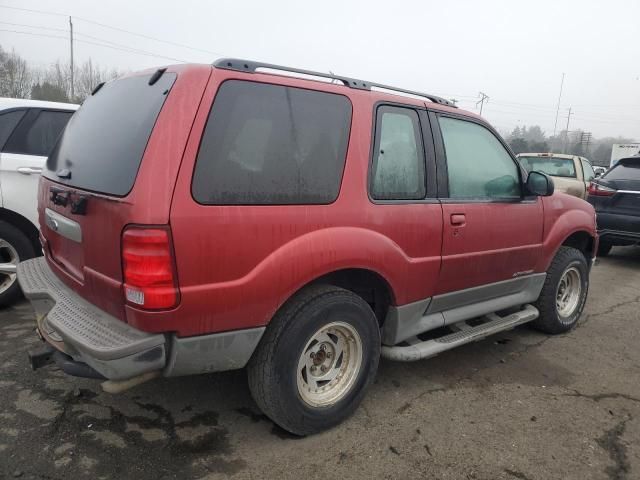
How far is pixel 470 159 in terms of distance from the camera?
346 cm

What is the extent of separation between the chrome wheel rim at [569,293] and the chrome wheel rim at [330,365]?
259 cm

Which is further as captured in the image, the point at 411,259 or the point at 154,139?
the point at 411,259

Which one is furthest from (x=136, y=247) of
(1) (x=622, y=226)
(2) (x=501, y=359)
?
(1) (x=622, y=226)

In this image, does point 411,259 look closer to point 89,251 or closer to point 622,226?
point 89,251

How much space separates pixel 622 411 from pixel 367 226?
2110mm

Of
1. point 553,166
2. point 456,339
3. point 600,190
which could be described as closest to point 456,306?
point 456,339

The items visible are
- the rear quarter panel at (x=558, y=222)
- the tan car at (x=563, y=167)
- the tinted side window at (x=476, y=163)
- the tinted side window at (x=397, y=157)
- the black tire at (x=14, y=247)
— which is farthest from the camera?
the tan car at (x=563, y=167)

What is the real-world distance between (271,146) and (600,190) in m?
6.88

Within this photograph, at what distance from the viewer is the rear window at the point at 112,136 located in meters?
2.18

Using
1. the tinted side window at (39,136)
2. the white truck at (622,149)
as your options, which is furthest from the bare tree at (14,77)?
the white truck at (622,149)

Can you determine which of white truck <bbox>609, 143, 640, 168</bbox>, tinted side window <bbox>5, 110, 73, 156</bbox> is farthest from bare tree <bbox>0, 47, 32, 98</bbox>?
white truck <bbox>609, 143, 640, 168</bbox>

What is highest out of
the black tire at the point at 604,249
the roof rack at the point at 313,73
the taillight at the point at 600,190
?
the roof rack at the point at 313,73

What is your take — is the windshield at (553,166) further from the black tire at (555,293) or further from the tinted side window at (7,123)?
the tinted side window at (7,123)

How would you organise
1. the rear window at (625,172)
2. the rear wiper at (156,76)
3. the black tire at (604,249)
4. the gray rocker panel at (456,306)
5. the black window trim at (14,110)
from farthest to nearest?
1. the black tire at (604,249)
2. the rear window at (625,172)
3. the black window trim at (14,110)
4. the gray rocker panel at (456,306)
5. the rear wiper at (156,76)
